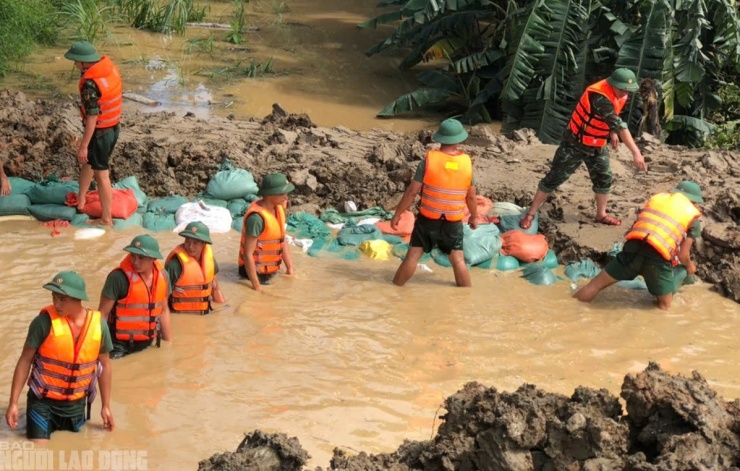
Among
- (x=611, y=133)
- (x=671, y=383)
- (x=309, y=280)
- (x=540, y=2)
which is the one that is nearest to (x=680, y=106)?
(x=540, y=2)

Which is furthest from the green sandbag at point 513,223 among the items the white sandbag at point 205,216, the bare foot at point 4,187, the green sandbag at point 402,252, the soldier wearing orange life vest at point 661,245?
the bare foot at point 4,187

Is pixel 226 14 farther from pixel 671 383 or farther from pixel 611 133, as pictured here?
pixel 671 383

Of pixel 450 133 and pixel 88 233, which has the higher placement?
pixel 450 133

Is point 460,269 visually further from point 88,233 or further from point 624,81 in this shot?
point 88,233

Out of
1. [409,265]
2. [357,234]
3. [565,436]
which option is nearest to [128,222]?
[357,234]

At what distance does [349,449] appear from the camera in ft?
20.1

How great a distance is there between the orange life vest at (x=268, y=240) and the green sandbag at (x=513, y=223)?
240cm

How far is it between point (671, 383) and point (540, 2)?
8.41 meters

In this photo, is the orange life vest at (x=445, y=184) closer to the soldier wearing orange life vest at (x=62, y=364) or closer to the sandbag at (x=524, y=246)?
the sandbag at (x=524, y=246)

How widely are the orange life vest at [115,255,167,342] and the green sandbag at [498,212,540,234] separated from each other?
3.94 metres

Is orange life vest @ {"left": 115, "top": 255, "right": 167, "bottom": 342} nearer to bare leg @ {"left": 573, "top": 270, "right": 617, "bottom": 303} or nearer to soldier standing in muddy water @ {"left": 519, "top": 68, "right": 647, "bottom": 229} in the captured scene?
bare leg @ {"left": 573, "top": 270, "right": 617, "bottom": 303}

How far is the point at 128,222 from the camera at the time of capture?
9.60 meters

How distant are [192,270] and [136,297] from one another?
0.83m

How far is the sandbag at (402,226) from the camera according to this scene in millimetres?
9672
